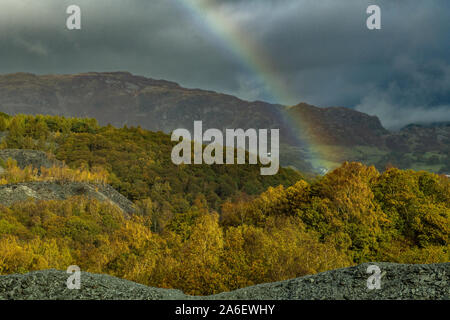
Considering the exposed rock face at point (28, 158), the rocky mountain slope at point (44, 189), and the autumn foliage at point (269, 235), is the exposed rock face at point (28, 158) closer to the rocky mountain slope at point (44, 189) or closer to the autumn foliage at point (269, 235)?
the rocky mountain slope at point (44, 189)

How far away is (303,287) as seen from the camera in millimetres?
19047

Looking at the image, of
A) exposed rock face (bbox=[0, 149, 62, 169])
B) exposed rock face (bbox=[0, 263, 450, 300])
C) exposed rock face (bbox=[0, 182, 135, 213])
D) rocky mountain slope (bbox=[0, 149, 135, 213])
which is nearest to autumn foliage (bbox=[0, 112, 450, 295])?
exposed rock face (bbox=[0, 182, 135, 213])

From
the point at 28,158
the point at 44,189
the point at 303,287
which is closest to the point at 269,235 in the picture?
the point at 303,287

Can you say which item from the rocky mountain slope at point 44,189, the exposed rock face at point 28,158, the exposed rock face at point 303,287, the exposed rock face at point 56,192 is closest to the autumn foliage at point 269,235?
the exposed rock face at point 56,192

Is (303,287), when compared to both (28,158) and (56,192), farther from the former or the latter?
(28,158)

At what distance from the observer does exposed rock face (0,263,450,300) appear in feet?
57.2

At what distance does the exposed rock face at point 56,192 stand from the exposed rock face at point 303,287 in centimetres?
9402

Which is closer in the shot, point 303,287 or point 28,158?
point 303,287

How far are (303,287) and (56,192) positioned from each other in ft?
370

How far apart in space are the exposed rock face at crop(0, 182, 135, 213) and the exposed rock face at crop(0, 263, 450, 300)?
9402cm

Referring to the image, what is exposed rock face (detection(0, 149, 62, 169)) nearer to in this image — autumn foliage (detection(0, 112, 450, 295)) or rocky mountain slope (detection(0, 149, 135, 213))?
rocky mountain slope (detection(0, 149, 135, 213))

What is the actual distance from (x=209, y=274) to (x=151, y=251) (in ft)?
77.6
